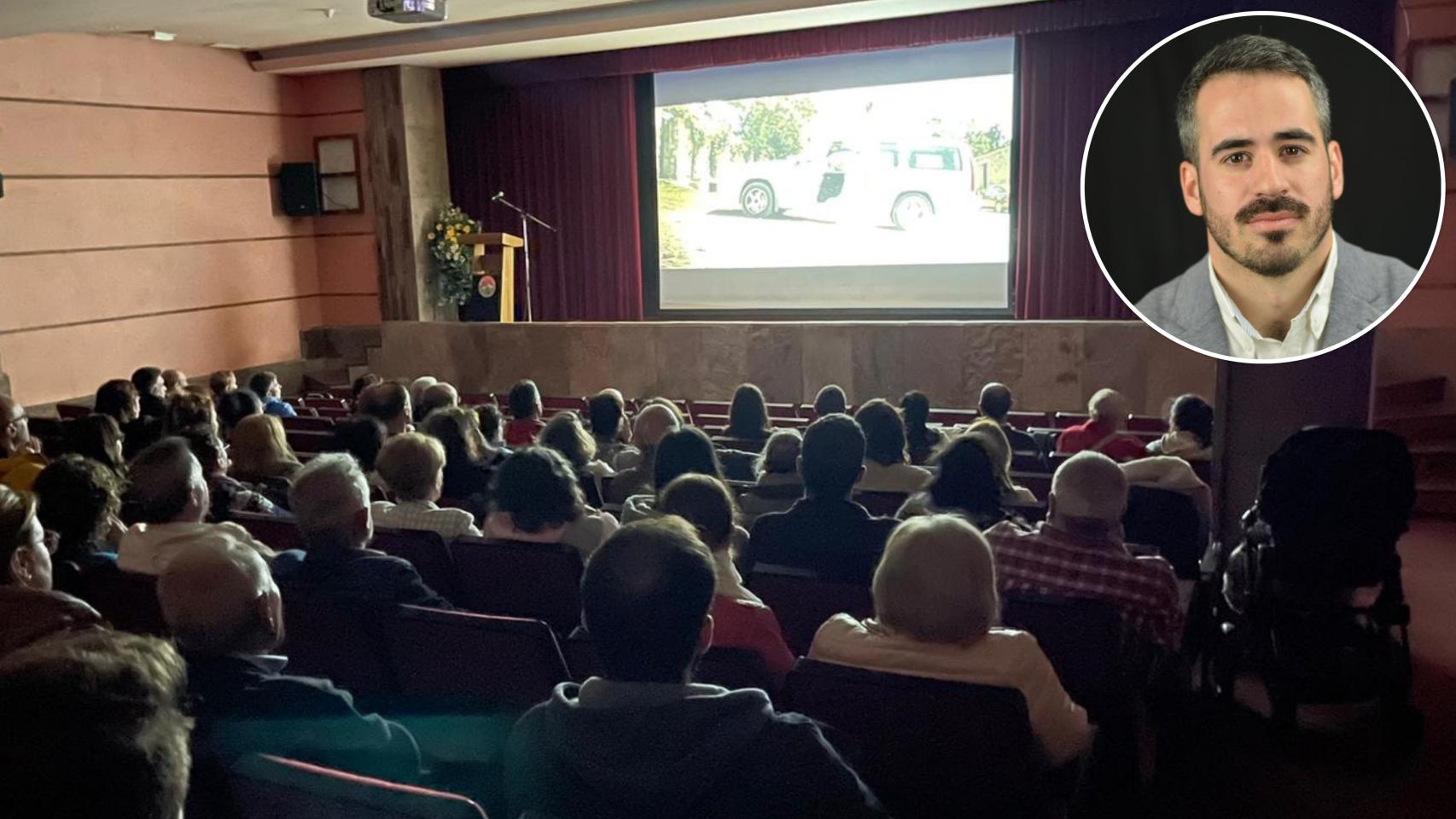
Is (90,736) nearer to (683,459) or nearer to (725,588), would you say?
(725,588)

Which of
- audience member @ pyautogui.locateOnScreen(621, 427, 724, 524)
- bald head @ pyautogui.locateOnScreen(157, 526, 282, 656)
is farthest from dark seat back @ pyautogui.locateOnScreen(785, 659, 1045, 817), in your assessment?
audience member @ pyautogui.locateOnScreen(621, 427, 724, 524)

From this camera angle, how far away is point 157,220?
9.17 meters

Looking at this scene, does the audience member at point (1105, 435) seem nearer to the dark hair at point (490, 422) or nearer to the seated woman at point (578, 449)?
the seated woman at point (578, 449)

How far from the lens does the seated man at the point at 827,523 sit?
2.88 meters

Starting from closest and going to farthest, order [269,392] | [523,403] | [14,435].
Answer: [14,435] < [523,403] < [269,392]

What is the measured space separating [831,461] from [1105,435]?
6.97 feet

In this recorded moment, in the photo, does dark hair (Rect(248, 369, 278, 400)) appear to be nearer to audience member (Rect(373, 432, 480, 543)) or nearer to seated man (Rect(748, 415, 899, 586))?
audience member (Rect(373, 432, 480, 543))

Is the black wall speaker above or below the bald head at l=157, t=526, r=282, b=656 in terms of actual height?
above

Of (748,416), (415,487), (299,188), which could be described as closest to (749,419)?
(748,416)

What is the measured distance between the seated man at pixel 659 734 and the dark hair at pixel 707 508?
0.90 meters

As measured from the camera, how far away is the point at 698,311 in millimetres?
10352

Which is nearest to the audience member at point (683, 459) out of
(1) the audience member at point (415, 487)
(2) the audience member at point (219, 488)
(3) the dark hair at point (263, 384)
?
(1) the audience member at point (415, 487)

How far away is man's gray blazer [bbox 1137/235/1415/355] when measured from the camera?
2129mm

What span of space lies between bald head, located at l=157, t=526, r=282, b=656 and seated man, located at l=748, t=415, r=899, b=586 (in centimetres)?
140
